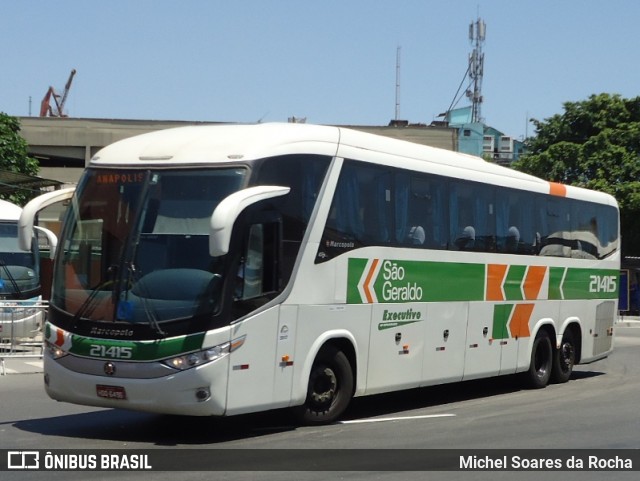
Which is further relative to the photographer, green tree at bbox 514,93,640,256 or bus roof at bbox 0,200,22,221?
green tree at bbox 514,93,640,256

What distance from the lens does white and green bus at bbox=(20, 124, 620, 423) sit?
34.9 ft

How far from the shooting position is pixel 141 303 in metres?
10.7

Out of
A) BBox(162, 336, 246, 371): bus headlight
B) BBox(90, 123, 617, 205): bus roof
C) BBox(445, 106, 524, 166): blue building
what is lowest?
BBox(162, 336, 246, 371): bus headlight

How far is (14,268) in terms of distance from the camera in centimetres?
2423

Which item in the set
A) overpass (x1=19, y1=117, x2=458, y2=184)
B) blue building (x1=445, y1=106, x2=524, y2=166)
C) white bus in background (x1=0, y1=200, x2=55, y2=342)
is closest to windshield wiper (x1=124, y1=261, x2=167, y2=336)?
white bus in background (x1=0, y1=200, x2=55, y2=342)

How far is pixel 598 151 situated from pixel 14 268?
29519 millimetres

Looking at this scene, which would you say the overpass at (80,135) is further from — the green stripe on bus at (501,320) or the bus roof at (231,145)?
the bus roof at (231,145)

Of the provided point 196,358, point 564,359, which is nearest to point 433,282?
point 196,358

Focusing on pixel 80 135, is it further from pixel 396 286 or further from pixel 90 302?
pixel 90 302

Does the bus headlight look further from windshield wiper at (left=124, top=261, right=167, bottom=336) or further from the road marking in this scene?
the road marking

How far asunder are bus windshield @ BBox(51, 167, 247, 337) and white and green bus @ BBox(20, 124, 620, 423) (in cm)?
2

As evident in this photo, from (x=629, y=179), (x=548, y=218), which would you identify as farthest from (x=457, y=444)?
(x=629, y=179)

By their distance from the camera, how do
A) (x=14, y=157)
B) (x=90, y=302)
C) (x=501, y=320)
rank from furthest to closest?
(x=14, y=157)
(x=501, y=320)
(x=90, y=302)

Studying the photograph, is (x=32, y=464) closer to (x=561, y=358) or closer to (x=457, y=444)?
(x=457, y=444)
